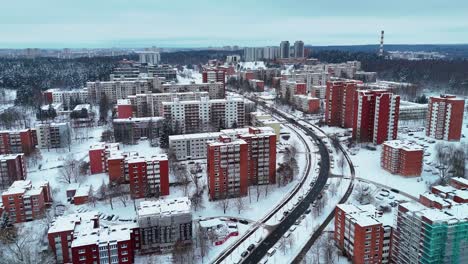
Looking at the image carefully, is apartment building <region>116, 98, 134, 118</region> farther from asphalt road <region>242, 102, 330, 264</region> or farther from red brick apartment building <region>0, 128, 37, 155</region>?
asphalt road <region>242, 102, 330, 264</region>

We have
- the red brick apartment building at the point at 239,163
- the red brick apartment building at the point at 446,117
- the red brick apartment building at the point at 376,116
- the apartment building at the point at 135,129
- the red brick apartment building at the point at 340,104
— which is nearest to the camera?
the red brick apartment building at the point at 239,163

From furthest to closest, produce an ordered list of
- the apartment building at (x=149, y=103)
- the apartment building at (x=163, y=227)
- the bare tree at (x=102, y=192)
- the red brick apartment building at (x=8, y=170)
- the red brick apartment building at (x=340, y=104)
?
the apartment building at (x=149, y=103) < the red brick apartment building at (x=340, y=104) < the red brick apartment building at (x=8, y=170) < the bare tree at (x=102, y=192) < the apartment building at (x=163, y=227)

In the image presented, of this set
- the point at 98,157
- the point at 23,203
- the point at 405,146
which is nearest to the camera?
the point at 23,203

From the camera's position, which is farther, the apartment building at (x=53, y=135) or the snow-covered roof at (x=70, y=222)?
the apartment building at (x=53, y=135)

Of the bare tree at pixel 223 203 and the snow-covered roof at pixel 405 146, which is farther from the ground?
the snow-covered roof at pixel 405 146

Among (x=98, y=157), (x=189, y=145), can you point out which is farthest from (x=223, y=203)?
(x=98, y=157)

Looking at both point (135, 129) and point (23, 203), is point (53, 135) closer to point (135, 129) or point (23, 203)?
point (135, 129)

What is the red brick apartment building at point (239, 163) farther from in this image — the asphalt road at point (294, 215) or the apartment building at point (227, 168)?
the asphalt road at point (294, 215)

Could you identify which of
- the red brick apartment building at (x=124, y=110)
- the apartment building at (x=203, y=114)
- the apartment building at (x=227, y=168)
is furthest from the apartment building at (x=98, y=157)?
the red brick apartment building at (x=124, y=110)
